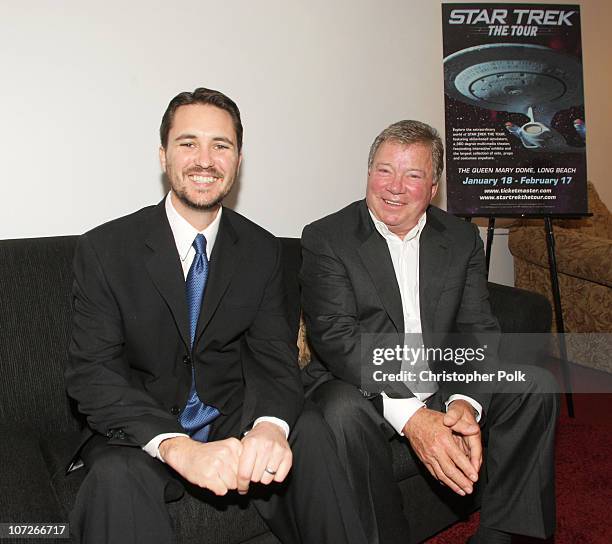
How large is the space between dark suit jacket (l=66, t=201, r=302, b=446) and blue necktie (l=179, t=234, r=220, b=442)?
24 millimetres

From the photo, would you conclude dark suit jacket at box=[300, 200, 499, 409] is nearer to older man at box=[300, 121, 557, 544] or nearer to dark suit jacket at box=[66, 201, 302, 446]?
older man at box=[300, 121, 557, 544]

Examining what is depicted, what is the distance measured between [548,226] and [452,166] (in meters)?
0.55

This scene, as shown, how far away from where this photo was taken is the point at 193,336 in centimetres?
178

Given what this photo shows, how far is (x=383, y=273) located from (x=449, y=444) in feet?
1.96

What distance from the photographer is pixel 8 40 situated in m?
2.19

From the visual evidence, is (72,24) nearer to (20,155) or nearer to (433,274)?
(20,155)

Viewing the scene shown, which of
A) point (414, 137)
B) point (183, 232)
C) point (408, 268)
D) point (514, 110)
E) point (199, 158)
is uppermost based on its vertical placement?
point (514, 110)

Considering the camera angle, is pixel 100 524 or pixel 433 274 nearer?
pixel 100 524

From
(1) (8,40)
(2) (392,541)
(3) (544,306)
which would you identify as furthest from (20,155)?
(3) (544,306)

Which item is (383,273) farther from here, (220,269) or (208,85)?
(208,85)

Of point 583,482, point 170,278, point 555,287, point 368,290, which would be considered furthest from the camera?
point 555,287

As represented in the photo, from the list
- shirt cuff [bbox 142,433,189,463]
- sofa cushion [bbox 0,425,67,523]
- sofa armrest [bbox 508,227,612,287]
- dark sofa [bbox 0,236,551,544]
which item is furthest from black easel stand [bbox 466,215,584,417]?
sofa cushion [bbox 0,425,67,523]

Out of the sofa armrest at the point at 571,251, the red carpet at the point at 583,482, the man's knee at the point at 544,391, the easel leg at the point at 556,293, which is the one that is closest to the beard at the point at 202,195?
the man's knee at the point at 544,391

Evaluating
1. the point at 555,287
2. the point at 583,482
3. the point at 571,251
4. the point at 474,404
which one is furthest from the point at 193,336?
the point at 571,251
